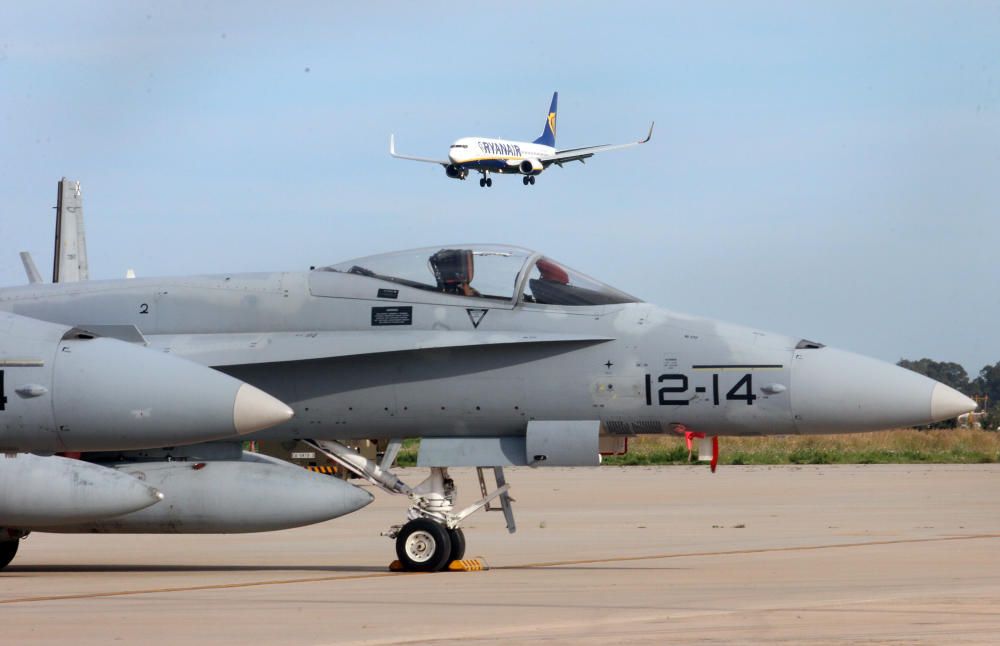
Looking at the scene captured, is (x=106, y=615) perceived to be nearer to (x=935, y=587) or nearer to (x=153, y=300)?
(x=153, y=300)

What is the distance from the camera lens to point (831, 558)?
15.5m

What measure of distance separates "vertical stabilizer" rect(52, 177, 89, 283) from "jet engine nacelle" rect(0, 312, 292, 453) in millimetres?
15407

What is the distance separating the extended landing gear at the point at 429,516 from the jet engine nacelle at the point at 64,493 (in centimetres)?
212

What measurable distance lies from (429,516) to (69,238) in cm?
1466

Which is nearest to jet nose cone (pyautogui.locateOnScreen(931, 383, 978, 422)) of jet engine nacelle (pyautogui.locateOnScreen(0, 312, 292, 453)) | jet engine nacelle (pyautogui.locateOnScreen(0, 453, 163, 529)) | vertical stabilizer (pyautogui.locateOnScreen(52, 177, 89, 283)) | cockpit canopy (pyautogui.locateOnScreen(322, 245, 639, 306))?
cockpit canopy (pyautogui.locateOnScreen(322, 245, 639, 306))

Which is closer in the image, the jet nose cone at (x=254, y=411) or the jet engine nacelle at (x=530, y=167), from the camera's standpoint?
the jet nose cone at (x=254, y=411)

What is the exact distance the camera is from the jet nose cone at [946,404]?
1303 cm

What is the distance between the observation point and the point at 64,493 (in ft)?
44.9

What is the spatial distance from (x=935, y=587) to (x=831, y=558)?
351cm

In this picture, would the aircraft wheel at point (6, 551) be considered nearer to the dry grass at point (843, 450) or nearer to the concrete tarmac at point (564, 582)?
the concrete tarmac at point (564, 582)

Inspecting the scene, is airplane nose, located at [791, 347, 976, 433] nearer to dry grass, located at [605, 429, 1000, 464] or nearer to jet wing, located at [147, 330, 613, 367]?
jet wing, located at [147, 330, 613, 367]

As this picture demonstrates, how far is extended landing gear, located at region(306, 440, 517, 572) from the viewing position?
14.1 metres

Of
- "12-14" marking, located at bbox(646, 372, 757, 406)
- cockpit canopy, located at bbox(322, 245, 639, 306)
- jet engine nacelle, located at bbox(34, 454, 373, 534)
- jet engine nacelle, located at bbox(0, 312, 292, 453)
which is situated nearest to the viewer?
jet engine nacelle, located at bbox(0, 312, 292, 453)

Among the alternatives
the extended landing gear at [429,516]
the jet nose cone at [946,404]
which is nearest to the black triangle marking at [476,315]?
the extended landing gear at [429,516]
